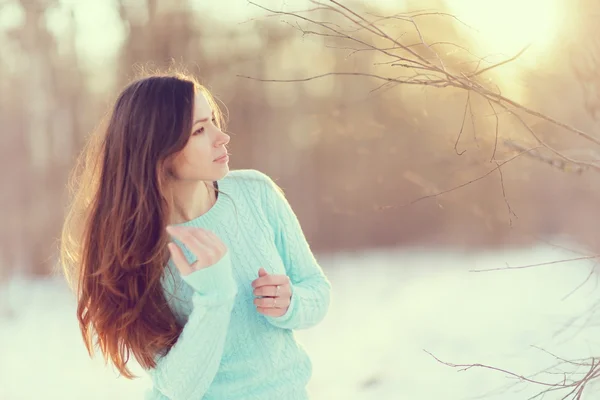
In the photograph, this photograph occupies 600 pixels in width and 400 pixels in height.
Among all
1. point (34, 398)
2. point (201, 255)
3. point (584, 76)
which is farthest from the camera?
point (34, 398)

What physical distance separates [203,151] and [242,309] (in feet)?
0.88

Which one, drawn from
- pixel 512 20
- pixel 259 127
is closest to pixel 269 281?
pixel 512 20

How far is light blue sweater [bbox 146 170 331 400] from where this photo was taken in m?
1.19

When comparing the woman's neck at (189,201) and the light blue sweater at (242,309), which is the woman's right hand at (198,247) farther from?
the woman's neck at (189,201)

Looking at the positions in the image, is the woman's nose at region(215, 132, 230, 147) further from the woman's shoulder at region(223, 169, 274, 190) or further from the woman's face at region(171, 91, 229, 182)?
the woman's shoulder at region(223, 169, 274, 190)

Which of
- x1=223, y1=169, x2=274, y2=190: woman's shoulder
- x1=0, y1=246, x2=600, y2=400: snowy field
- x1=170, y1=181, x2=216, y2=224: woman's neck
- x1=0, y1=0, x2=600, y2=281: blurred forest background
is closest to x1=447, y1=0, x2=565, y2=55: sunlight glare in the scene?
x1=223, y1=169, x2=274, y2=190: woman's shoulder

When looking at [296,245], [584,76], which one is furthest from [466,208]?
[296,245]

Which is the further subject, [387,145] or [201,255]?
[387,145]

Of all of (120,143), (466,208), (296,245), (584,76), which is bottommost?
(466,208)

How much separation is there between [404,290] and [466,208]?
0.83 meters

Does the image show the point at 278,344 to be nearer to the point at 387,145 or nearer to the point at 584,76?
the point at 584,76

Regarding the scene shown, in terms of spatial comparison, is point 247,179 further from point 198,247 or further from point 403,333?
point 403,333

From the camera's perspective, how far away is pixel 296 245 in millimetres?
1384

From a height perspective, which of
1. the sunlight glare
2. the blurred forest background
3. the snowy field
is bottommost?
the snowy field
